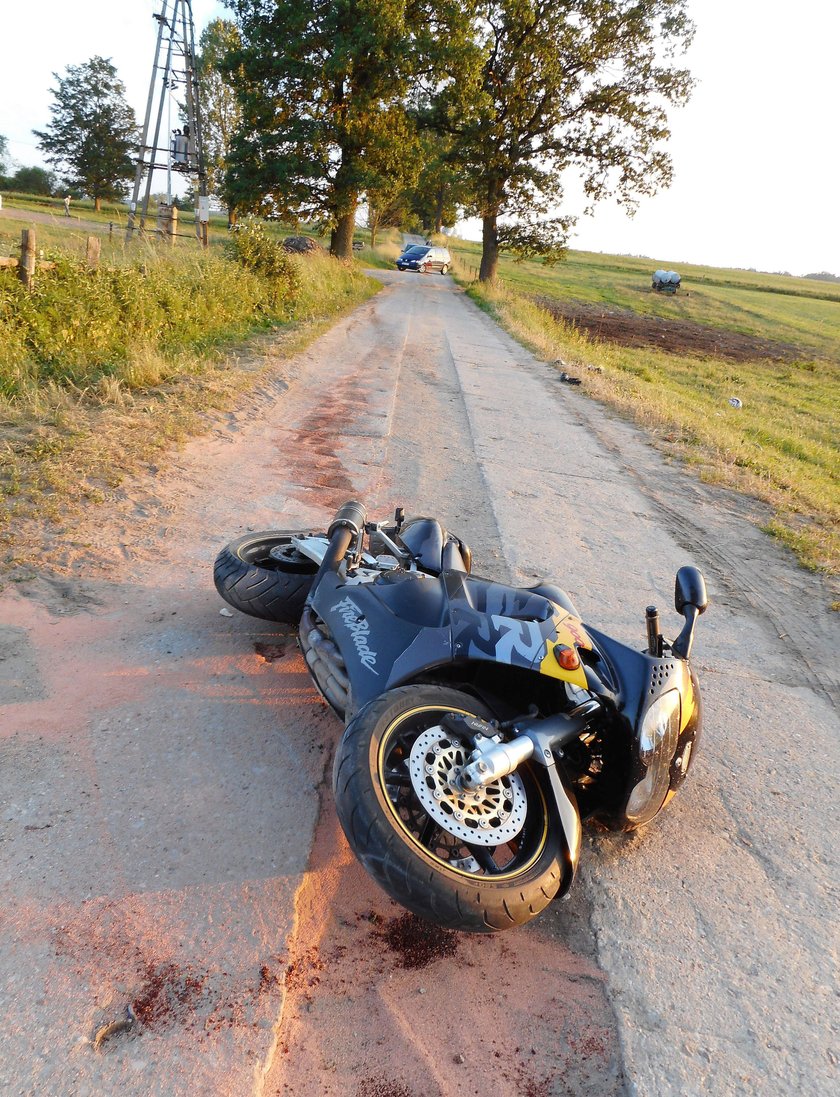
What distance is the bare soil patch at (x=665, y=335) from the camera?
30.8 metres

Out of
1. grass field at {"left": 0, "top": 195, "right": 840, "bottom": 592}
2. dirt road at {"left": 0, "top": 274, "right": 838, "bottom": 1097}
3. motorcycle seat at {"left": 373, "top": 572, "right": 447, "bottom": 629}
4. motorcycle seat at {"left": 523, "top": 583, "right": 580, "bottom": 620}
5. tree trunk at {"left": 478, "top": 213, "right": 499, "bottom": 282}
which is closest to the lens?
dirt road at {"left": 0, "top": 274, "right": 838, "bottom": 1097}

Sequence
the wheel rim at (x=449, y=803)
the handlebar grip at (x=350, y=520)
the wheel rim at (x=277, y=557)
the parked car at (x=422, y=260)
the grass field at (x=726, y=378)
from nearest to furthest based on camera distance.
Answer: the wheel rim at (x=449, y=803)
the handlebar grip at (x=350, y=520)
the wheel rim at (x=277, y=557)
the grass field at (x=726, y=378)
the parked car at (x=422, y=260)

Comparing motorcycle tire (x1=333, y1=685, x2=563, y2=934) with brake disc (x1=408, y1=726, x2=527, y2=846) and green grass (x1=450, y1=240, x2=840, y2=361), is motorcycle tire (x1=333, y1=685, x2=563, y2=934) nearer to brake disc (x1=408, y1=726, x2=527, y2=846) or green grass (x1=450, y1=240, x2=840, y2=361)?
brake disc (x1=408, y1=726, x2=527, y2=846)

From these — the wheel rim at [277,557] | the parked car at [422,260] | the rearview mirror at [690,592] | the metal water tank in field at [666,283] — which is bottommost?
the wheel rim at [277,557]

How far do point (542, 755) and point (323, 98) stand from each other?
1103 inches

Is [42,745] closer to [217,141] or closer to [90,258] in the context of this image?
[90,258]

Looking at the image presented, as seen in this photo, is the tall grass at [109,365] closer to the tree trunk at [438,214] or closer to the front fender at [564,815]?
the front fender at [564,815]

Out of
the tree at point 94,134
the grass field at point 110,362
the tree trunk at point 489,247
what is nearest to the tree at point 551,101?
the tree trunk at point 489,247

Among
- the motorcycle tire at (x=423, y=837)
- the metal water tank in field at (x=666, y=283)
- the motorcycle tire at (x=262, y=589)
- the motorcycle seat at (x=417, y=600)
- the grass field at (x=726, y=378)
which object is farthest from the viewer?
the metal water tank in field at (x=666, y=283)

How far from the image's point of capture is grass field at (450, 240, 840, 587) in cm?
924

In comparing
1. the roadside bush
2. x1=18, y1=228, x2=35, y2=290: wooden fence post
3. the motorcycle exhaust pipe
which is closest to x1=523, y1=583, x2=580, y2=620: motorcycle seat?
the motorcycle exhaust pipe

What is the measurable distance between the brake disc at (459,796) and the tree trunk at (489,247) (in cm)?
3605

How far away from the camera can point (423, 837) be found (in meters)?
2.51

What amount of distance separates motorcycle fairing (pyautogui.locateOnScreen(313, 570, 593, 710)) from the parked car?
155 feet
